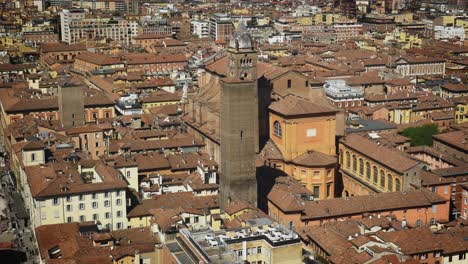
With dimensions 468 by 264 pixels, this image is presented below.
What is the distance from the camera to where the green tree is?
74.9 m

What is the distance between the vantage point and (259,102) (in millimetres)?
66562

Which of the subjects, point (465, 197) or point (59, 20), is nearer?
point (465, 197)

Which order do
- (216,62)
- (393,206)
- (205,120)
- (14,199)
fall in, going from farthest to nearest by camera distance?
(216,62) < (205,120) < (14,199) < (393,206)

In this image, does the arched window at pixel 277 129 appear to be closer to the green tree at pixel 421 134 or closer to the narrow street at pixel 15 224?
the green tree at pixel 421 134

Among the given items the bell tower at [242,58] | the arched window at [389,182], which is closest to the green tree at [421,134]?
the arched window at [389,182]

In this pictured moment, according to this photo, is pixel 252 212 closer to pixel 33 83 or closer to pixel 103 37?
pixel 33 83

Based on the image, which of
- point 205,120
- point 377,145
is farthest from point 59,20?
point 377,145

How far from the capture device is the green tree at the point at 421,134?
74875 millimetres

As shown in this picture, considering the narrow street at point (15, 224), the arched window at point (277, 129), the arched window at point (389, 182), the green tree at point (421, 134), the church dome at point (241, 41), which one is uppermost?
the church dome at point (241, 41)

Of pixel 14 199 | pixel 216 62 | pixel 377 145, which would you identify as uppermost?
pixel 216 62

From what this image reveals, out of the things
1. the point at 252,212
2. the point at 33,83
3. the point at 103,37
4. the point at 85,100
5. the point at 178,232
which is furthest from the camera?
the point at 103,37

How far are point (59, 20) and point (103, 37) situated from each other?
16037mm

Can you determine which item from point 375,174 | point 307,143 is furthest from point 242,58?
point 375,174

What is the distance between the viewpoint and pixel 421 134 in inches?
2980
